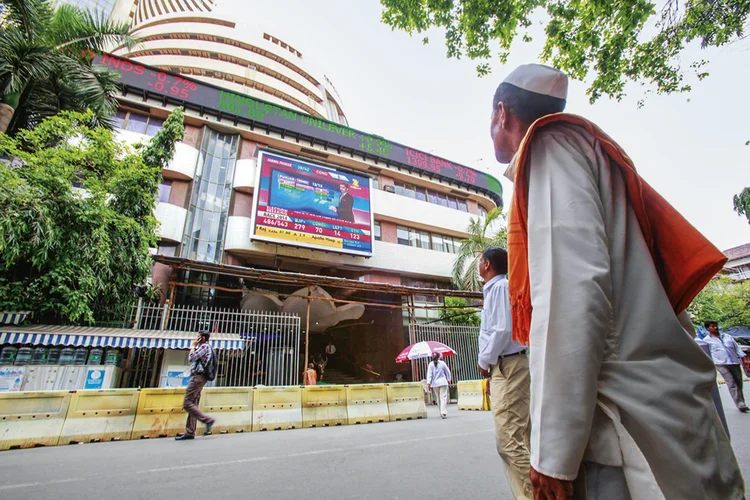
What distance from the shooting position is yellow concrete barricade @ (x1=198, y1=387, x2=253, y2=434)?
681cm

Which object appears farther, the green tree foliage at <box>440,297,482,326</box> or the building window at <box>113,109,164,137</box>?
the green tree foliage at <box>440,297,482,326</box>

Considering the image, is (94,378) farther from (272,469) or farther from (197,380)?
(272,469)

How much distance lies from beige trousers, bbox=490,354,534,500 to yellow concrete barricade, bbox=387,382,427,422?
21.6 feet

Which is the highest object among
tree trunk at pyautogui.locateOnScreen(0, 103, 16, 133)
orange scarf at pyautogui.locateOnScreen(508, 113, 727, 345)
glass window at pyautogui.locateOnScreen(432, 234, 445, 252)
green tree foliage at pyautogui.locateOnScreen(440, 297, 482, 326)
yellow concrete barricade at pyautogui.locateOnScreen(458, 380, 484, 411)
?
glass window at pyautogui.locateOnScreen(432, 234, 445, 252)

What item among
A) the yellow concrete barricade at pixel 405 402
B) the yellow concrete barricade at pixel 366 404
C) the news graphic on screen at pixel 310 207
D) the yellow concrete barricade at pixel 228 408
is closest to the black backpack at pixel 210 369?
the yellow concrete barricade at pixel 228 408

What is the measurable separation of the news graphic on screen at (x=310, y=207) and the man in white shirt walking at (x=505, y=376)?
12388 mm

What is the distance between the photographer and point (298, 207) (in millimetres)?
15422

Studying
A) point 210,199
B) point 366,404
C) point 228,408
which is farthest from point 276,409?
point 210,199

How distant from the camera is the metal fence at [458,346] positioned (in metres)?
14.3

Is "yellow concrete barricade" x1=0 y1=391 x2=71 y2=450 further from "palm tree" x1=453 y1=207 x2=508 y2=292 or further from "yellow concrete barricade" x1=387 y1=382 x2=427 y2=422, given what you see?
"palm tree" x1=453 y1=207 x2=508 y2=292

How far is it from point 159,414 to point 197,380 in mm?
1197

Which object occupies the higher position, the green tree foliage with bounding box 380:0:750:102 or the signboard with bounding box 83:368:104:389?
the green tree foliage with bounding box 380:0:750:102

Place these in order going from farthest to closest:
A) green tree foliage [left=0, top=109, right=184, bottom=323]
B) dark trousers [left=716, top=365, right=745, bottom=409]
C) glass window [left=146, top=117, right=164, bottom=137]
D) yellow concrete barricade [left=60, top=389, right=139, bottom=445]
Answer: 1. glass window [left=146, top=117, right=164, bottom=137]
2. green tree foliage [left=0, top=109, right=184, bottom=323]
3. dark trousers [left=716, top=365, right=745, bottom=409]
4. yellow concrete barricade [left=60, top=389, right=139, bottom=445]

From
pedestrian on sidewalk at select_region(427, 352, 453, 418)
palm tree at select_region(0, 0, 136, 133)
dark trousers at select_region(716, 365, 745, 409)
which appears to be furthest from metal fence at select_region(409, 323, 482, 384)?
palm tree at select_region(0, 0, 136, 133)
